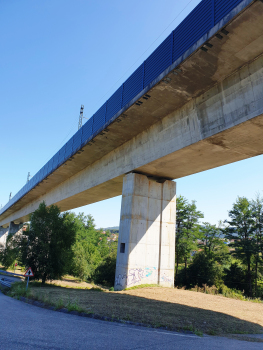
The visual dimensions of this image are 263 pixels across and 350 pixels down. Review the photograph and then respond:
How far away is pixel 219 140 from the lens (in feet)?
36.7

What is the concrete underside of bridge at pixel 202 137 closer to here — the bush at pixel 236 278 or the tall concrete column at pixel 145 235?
the tall concrete column at pixel 145 235

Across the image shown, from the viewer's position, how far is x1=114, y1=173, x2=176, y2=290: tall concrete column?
50.6 feet

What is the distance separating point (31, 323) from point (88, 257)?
115 feet

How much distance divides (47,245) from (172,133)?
1241 cm

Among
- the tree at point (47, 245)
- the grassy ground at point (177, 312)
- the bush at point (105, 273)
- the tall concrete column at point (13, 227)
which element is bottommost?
the bush at point (105, 273)

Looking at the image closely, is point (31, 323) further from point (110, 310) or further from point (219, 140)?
point (219, 140)

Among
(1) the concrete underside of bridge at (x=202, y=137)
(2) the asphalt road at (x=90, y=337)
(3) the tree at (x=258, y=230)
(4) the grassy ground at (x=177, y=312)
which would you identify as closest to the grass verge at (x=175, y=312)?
(4) the grassy ground at (x=177, y=312)

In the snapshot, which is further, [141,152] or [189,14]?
[141,152]

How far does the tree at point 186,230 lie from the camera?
3959 centimetres

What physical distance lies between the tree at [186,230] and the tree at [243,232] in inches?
196

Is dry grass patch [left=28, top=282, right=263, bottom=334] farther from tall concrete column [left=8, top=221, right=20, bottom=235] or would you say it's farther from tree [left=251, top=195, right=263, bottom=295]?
tall concrete column [left=8, top=221, right=20, bottom=235]

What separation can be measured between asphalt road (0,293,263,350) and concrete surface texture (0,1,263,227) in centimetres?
720

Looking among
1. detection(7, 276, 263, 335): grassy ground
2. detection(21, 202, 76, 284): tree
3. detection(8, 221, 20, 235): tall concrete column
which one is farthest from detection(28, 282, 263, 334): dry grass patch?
detection(8, 221, 20, 235): tall concrete column

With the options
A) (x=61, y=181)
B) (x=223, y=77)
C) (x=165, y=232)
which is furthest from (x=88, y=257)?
(x=223, y=77)
